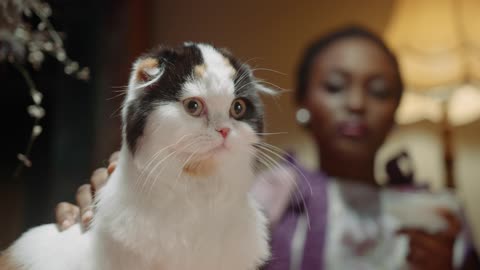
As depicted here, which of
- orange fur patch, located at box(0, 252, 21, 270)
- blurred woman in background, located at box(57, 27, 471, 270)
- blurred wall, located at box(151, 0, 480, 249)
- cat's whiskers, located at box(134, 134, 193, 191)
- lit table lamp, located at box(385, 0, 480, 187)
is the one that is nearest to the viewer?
cat's whiskers, located at box(134, 134, 193, 191)

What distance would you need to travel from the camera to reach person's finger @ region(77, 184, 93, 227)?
0.53 metres

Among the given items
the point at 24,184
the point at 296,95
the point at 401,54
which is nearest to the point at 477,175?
the point at 401,54

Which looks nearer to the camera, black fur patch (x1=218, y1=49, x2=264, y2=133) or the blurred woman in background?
black fur patch (x1=218, y1=49, x2=264, y2=133)

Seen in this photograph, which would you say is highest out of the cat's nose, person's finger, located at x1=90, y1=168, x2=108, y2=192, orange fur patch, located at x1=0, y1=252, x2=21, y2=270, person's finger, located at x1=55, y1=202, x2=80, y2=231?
the cat's nose

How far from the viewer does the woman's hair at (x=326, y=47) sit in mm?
1192

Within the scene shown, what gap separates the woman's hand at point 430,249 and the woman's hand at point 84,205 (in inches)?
35.2

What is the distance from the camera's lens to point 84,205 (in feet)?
1.88

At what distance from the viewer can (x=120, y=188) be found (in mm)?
494

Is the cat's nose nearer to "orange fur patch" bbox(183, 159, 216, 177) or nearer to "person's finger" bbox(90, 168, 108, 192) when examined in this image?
"orange fur patch" bbox(183, 159, 216, 177)

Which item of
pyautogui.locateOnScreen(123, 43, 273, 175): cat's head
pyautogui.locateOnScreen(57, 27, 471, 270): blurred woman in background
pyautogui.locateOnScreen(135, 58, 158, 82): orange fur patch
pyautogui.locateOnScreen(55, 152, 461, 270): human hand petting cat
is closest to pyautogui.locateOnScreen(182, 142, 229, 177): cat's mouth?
pyautogui.locateOnScreen(123, 43, 273, 175): cat's head

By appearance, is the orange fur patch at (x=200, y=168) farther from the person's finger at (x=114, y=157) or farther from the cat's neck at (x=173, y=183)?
the person's finger at (x=114, y=157)

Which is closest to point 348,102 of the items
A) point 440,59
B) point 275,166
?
point 440,59

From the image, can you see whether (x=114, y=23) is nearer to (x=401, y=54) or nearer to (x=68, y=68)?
(x=68, y=68)

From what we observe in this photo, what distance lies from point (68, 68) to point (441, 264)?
1053 millimetres
